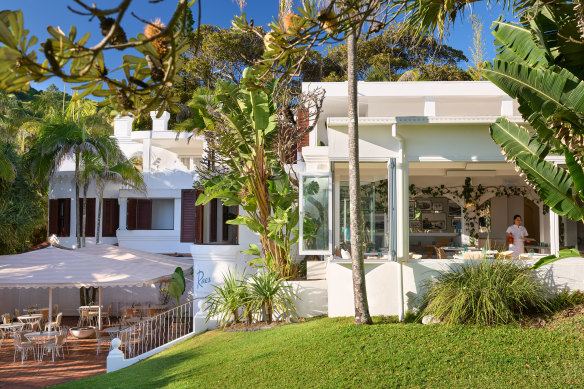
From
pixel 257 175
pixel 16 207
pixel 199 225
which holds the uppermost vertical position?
pixel 257 175

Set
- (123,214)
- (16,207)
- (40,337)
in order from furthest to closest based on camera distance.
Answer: (123,214), (16,207), (40,337)

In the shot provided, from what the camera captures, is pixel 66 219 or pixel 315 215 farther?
pixel 66 219

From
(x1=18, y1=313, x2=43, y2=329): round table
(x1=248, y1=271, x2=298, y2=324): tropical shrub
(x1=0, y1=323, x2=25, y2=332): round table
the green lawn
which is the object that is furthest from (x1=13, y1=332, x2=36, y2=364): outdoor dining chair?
(x1=248, y1=271, x2=298, y2=324): tropical shrub

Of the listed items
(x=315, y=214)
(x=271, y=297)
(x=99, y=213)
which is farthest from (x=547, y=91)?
(x=99, y=213)

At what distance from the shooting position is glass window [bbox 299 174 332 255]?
476 inches

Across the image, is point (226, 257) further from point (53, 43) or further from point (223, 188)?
point (53, 43)

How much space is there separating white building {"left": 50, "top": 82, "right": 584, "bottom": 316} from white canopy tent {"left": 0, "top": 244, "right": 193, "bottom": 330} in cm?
172

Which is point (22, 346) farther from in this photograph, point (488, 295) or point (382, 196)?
point (488, 295)

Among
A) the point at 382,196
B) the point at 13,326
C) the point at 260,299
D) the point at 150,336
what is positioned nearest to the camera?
the point at 260,299

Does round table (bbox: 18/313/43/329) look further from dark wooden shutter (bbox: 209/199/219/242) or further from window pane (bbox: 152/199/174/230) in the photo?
window pane (bbox: 152/199/174/230)

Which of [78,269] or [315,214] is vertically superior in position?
[315,214]

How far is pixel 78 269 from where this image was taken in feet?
53.6

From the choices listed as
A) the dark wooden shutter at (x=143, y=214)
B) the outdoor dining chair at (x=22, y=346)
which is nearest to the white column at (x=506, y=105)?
the outdoor dining chair at (x=22, y=346)

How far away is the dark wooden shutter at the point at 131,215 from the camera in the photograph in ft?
83.7
